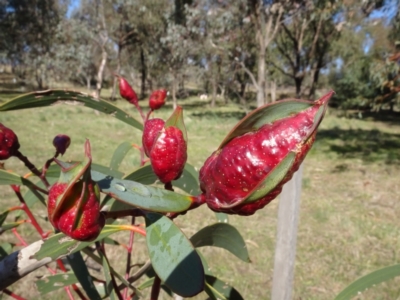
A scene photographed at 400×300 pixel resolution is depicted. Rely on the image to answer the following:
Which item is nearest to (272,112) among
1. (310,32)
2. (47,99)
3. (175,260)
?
(175,260)

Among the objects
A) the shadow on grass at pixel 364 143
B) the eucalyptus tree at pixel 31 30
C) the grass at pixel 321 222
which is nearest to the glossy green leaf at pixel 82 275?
the grass at pixel 321 222

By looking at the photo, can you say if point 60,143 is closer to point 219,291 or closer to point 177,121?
point 177,121

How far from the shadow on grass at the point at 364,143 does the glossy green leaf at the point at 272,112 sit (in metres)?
7.81

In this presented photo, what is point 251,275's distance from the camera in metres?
3.51

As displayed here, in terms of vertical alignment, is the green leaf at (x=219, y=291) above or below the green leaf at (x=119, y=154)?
below

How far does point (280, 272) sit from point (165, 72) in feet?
82.1

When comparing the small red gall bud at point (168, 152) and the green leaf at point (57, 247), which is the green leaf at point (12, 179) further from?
the small red gall bud at point (168, 152)

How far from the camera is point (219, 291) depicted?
0.87 metres

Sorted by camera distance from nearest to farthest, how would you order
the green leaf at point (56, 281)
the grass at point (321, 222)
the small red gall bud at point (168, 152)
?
the small red gall bud at point (168, 152) → the green leaf at point (56, 281) → the grass at point (321, 222)

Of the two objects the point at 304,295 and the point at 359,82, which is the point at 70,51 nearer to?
the point at 359,82

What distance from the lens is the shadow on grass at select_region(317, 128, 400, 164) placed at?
7.95 metres

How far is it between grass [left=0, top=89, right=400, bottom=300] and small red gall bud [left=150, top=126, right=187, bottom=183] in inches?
110

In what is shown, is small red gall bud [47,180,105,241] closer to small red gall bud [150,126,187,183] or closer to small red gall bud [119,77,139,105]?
small red gall bud [150,126,187,183]

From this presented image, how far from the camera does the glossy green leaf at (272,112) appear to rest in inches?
15.4
